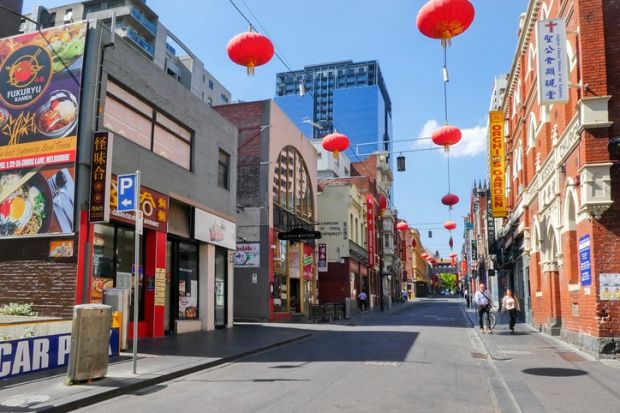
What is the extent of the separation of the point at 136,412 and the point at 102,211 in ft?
24.4

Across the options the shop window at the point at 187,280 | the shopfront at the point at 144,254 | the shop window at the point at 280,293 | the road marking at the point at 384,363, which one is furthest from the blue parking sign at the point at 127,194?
the shop window at the point at 280,293

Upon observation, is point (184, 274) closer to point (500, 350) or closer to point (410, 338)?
point (410, 338)

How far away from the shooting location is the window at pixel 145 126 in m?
15.6

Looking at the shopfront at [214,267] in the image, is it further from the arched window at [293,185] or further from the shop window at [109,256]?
the arched window at [293,185]

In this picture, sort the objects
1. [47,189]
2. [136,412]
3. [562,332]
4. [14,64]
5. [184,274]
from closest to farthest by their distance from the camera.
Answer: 1. [136,412]
2. [47,189]
3. [14,64]
4. [562,332]
5. [184,274]

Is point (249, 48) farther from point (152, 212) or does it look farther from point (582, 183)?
point (582, 183)

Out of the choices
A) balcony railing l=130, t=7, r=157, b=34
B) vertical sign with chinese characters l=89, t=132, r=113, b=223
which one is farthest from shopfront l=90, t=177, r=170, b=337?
balcony railing l=130, t=7, r=157, b=34

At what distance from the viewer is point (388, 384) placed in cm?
952

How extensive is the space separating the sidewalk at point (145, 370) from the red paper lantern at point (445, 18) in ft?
26.4

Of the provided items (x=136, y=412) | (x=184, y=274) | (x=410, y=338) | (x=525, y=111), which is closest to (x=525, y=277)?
(x=525, y=111)

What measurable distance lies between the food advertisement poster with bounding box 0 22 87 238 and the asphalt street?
6.34 meters

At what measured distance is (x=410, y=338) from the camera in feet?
60.8

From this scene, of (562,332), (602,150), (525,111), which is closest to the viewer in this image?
(602,150)

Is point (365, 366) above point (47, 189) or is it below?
below
